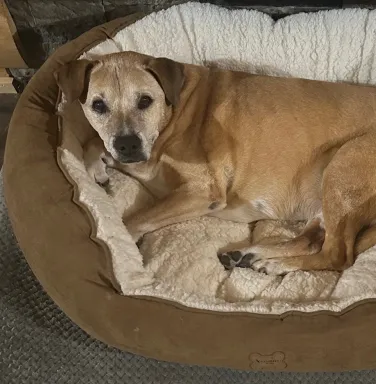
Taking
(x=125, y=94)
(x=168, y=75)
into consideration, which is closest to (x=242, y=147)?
(x=168, y=75)

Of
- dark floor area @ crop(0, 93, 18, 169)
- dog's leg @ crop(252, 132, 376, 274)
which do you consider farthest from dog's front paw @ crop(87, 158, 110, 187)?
dark floor area @ crop(0, 93, 18, 169)

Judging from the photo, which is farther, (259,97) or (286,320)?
(259,97)

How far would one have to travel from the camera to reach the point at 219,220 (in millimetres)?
2877

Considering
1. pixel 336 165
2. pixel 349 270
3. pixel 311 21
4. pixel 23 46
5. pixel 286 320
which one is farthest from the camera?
pixel 23 46

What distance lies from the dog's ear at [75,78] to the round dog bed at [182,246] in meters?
0.21

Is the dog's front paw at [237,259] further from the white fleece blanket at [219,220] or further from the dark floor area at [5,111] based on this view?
the dark floor area at [5,111]

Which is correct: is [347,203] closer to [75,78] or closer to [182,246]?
[182,246]

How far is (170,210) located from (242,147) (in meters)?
0.46

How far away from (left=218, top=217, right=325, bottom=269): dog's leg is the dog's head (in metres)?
0.61

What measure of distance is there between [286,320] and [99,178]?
124 centimetres

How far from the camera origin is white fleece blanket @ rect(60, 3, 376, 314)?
7.50ft

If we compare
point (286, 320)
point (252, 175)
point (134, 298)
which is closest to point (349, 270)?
point (286, 320)

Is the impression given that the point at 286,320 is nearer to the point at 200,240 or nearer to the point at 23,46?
the point at 200,240

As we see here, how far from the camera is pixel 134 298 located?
7.21 ft
